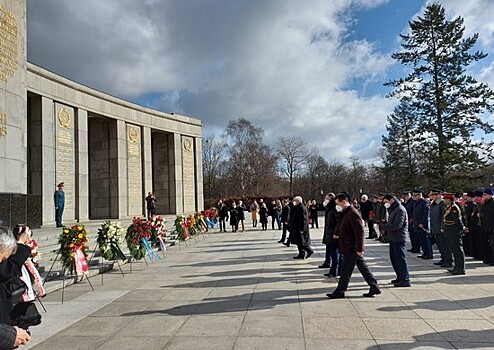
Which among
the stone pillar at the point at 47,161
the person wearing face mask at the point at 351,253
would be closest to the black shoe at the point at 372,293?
the person wearing face mask at the point at 351,253

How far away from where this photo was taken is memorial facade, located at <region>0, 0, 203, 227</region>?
1152 centimetres

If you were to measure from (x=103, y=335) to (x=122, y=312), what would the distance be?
1140 mm

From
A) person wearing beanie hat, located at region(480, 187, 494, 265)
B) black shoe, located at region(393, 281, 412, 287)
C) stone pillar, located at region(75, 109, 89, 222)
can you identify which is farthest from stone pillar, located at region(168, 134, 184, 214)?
black shoe, located at region(393, 281, 412, 287)

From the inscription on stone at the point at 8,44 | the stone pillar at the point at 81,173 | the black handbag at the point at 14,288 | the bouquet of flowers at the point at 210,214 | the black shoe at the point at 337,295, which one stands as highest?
the inscription on stone at the point at 8,44

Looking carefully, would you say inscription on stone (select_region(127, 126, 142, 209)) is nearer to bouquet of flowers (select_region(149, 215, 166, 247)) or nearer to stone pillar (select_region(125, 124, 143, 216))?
stone pillar (select_region(125, 124, 143, 216))

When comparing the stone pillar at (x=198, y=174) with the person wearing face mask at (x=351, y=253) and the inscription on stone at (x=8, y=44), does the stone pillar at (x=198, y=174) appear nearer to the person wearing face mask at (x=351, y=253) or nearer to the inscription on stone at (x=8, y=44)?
the inscription on stone at (x=8, y=44)

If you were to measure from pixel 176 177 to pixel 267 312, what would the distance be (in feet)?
79.0

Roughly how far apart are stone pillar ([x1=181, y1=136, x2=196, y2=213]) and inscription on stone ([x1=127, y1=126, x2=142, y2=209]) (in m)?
5.03

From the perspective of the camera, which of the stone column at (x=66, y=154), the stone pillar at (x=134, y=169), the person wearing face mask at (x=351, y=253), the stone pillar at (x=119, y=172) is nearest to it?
the person wearing face mask at (x=351, y=253)

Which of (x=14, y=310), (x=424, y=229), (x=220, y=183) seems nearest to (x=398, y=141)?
(x=220, y=183)

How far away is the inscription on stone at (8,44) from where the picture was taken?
442 inches

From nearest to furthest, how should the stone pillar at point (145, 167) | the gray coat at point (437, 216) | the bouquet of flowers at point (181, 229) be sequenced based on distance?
the gray coat at point (437, 216)
the bouquet of flowers at point (181, 229)
the stone pillar at point (145, 167)

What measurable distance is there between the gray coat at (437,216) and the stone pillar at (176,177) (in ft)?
70.0

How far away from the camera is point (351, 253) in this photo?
7.00 metres
